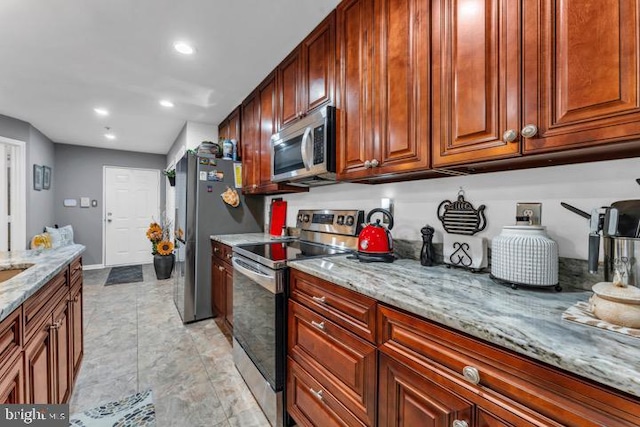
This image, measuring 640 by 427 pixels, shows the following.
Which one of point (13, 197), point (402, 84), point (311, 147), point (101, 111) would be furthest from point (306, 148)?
point (13, 197)

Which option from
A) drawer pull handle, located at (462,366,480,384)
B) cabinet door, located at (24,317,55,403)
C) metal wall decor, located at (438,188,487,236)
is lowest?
cabinet door, located at (24,317,55,403)

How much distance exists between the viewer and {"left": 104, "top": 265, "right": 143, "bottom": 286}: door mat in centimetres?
428

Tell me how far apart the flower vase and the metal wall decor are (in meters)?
4.26

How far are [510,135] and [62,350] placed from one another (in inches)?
88.3

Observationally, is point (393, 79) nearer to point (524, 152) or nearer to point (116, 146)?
point (524, 152)

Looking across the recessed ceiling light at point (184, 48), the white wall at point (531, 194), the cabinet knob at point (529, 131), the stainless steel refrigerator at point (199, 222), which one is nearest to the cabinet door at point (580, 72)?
the cabinet knob at point (529, 131)

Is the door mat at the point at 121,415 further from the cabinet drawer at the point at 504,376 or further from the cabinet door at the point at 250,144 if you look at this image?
the cabinet door at the point at 250,144

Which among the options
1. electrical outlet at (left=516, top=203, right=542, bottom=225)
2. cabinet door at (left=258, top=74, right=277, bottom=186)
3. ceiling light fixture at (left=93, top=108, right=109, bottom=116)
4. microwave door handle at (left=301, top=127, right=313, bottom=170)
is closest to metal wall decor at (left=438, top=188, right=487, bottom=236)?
electrical outlet at (left=516, top=203, right=542, bottom=225)

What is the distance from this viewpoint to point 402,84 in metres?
1.24

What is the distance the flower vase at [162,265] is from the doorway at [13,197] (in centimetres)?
160

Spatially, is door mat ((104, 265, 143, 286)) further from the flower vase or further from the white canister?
the white canister

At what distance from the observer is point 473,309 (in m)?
0.76

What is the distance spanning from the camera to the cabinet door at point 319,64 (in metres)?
1.67

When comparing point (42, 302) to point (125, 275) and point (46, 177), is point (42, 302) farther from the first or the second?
point (46, 177)
